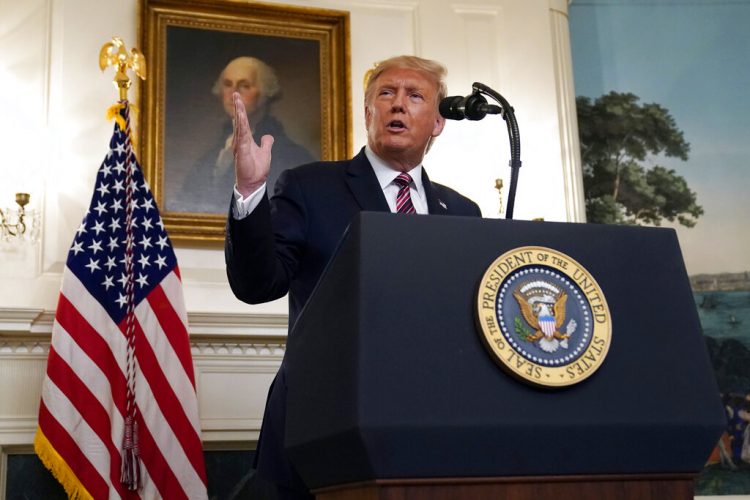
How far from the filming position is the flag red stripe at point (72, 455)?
4145 millimetres

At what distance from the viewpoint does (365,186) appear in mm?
2578

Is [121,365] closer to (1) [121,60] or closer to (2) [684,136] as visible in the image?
(1) [121,60]

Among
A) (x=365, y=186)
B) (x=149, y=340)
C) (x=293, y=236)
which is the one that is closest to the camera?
(x=293, y=236)

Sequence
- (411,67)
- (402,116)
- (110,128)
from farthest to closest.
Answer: (110,128) → (411,67) → (402,116)

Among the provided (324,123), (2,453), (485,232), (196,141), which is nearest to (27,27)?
(196,141)

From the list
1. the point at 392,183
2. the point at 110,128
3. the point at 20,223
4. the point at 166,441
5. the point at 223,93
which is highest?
the point at 223,93

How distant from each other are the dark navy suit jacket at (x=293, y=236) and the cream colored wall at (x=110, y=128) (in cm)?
239

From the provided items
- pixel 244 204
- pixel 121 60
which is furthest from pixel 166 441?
pixel 244 204

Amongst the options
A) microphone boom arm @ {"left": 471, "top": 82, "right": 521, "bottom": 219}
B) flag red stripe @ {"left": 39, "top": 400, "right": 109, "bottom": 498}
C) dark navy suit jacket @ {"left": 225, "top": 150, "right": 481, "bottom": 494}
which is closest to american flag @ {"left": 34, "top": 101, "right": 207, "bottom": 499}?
flag red stripe @ {"left": 39, "top": 400, "right": 109, "bottom": 498}

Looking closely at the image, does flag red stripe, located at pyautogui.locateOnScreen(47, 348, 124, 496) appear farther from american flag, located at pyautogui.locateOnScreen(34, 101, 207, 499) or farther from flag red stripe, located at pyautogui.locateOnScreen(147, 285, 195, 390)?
flag red stripe, located at pyautogui.locateOnScreen(147, 285, 195, 390)

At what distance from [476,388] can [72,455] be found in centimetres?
311

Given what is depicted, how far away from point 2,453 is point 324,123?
2367mm

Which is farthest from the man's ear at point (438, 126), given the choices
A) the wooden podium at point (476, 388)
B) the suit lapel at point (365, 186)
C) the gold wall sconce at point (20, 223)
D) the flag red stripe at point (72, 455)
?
the gold wall sconce at point (20, 223)

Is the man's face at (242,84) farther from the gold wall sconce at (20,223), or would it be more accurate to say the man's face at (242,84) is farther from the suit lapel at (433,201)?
the suit lapel at (433,201)
